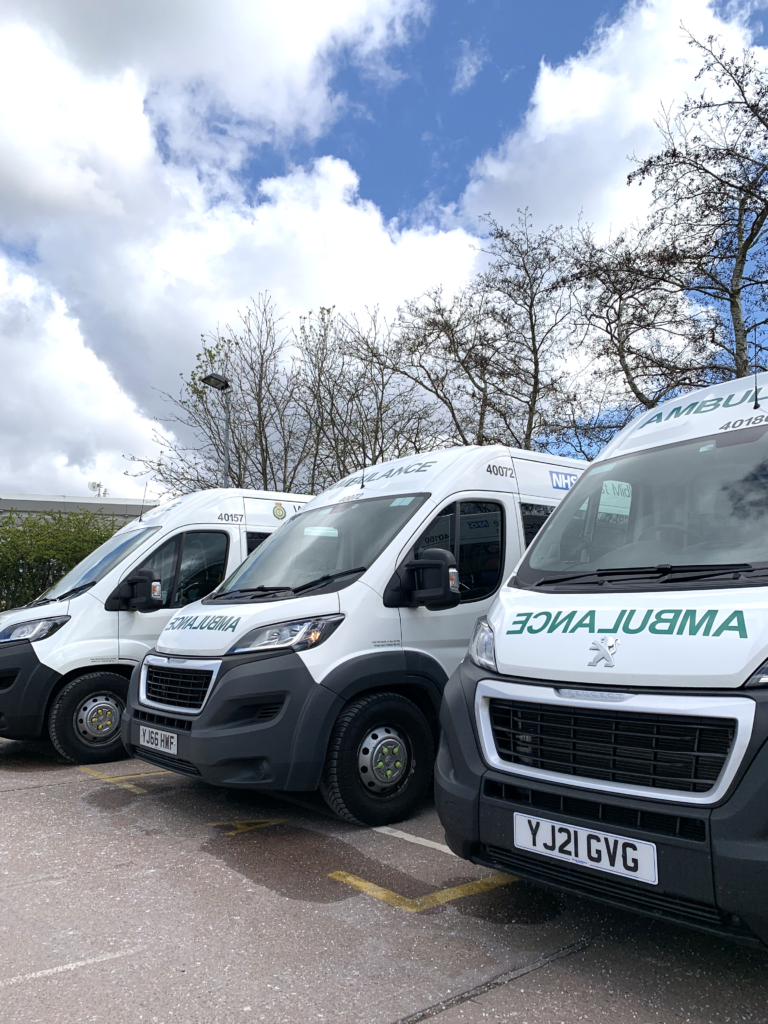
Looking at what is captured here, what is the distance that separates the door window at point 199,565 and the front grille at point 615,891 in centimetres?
485

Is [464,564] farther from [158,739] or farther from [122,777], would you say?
[122,777]

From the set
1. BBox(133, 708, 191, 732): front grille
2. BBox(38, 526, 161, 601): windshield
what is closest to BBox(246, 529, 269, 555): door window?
BBox(38, 526, 161, 601): windshield

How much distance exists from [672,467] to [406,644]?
2.00 meters

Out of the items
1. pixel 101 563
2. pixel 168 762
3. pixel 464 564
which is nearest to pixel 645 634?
pixel 464 564

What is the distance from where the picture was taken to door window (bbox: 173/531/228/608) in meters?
7.61

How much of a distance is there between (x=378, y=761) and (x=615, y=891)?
2.22 metres

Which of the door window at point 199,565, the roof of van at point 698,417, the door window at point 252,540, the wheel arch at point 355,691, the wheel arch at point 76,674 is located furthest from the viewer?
the door window at point 252,540

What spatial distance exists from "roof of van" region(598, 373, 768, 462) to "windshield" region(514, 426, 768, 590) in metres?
0.07

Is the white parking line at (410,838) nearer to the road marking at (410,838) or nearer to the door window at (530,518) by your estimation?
the road marking at (410,838)

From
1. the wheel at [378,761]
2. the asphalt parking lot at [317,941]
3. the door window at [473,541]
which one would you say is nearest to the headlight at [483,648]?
the asphalt parking lot at [317,941]

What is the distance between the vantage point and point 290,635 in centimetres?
484

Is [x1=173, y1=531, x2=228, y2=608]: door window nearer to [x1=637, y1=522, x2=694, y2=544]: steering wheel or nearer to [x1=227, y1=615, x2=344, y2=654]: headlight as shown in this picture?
[x1=227, y1=615, x2=344, y2=654]: headlight

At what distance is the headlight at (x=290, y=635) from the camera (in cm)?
480

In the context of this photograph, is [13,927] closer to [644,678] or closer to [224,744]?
[224,744]
